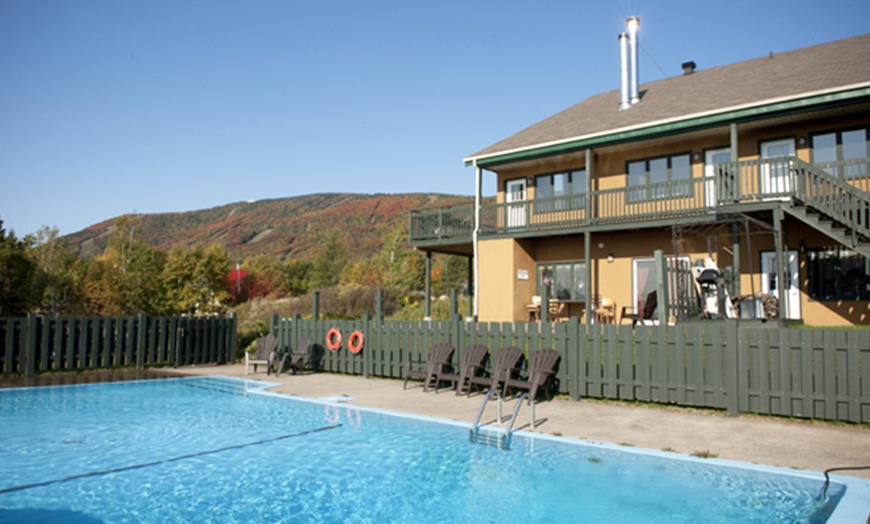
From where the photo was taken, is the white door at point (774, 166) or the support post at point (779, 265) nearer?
the support post at point (779, 265)

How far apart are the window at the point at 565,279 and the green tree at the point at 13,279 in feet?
57.0

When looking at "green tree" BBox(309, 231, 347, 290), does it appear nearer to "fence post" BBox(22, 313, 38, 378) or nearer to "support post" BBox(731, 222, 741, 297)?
"fence post" BBox(22, 313, 38, 378)

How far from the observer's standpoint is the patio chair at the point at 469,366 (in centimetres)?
1195

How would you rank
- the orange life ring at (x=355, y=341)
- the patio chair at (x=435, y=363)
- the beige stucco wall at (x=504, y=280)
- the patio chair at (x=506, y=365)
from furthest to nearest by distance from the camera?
the beige stucco wall at (x=504, y=280) < the orange life ring at (x=355, y=341) < the patio chair at (x=435, y=363) < the patio chair at (x=506, y=365)

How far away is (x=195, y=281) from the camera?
109ft

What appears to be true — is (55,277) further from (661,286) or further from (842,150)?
(842,150)

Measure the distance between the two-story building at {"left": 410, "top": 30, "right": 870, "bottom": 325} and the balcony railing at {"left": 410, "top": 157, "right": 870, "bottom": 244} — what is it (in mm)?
46

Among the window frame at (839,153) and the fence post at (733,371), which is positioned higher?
the window frame at (839,153)

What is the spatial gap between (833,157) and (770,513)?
13.3 meters

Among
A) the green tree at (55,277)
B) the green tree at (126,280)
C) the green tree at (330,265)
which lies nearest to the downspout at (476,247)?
the green tree at (126,280)

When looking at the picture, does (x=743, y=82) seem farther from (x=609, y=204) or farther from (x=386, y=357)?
(x=386, y=357)

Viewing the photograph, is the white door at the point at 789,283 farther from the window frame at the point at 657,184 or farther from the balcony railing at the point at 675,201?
the window frame at the point at 657,184

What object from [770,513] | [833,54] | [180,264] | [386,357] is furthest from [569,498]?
[180,264]

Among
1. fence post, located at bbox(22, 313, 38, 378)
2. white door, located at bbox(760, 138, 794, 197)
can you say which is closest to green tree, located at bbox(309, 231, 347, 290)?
fence post, located at bbox(22, 313, 38, 378)
